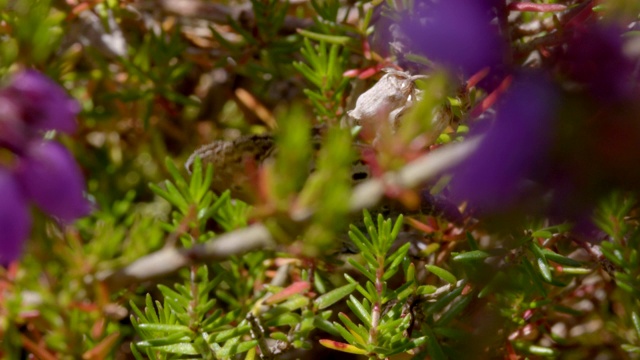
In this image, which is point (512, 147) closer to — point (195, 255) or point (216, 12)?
point (195, 255)

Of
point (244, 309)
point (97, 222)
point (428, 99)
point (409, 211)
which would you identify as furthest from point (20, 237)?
point (97, 222)

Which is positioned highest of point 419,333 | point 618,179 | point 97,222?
point 618,179

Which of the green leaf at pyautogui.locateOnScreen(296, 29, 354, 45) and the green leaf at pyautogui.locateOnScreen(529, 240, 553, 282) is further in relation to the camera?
the green leaf at pyautogui.locateOnScreen(296, 29, 354, 45)

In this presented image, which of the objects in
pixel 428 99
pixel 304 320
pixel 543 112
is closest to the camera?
pixel 428 99

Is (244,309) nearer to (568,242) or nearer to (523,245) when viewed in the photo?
(523,245)

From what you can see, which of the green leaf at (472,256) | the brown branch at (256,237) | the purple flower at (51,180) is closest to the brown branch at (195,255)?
the brown branch at (256,237)

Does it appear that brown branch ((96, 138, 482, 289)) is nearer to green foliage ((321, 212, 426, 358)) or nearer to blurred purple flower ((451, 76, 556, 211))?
blurred purple flower ((451, 76, 556, 211))

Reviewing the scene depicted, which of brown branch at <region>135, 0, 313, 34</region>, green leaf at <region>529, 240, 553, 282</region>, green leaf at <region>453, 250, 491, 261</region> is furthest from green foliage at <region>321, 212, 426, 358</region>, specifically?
brown branch at <region>135, 0, 313, 34</region>
